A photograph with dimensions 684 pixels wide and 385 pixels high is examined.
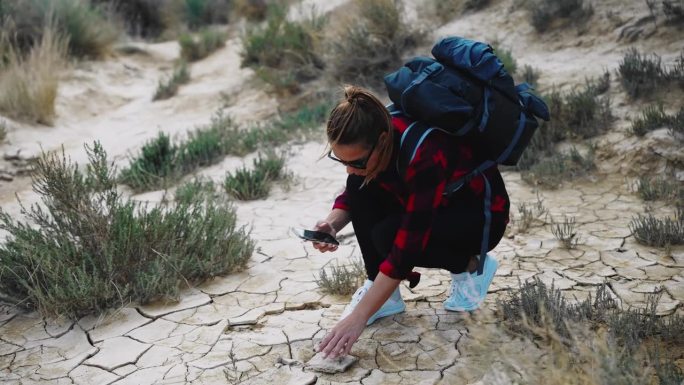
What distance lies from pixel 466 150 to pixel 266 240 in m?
1.96

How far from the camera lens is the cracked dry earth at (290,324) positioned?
98.0 inches

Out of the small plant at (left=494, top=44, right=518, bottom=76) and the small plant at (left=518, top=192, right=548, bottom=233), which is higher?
the small plant at (left=494, top=44, right=518, bottom=76)

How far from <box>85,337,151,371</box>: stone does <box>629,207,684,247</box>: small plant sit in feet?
8.70

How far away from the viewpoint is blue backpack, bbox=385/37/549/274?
2166 millimetres

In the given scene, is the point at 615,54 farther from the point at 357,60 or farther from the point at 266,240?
the point at 266,240

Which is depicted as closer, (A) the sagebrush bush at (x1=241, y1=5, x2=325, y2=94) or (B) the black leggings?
(B) the black leggings

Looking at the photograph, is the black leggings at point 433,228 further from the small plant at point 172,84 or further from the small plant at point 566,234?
the small plant at point 172,84

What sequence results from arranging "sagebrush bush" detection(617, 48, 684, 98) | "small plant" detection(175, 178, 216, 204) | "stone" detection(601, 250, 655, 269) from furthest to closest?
"sagebrush bush" detection(617, 48, 684, 98) → "small plant" detection(175, 178, 216, 204) → "stone" detection(601, 250, 655, 269)

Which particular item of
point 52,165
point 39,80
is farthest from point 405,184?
point 39,80

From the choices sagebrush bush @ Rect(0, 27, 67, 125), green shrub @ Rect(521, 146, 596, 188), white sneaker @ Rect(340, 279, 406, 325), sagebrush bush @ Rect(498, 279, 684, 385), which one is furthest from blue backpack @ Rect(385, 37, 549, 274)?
sagebrush bush @ Rect(0, 27, 67, 125)

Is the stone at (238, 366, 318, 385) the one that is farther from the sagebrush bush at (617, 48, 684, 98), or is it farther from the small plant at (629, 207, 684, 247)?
the sagebrush bush at (617, 48, 684, 98)

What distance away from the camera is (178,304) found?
314cm

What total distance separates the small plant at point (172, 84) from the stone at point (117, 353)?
5948 mm

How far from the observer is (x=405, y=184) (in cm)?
232
